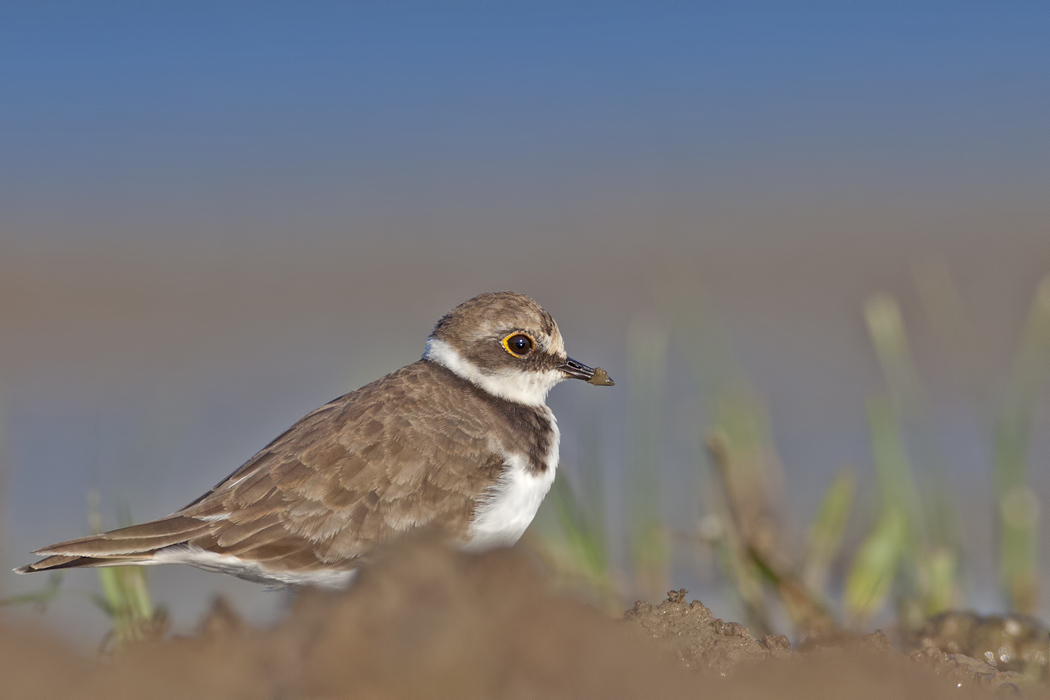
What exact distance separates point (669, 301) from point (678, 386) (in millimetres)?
5442

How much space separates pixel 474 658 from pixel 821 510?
126 inches

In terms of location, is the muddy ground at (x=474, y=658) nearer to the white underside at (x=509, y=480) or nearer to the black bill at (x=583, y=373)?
the white underside at (x=509, y=480)

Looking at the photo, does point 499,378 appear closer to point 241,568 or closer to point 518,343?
point 518,343

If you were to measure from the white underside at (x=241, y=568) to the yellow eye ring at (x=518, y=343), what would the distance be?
1.42 meters

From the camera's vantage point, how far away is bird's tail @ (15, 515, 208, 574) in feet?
13.7

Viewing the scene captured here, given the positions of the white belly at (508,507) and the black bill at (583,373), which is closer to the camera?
the white belly at (508,507)

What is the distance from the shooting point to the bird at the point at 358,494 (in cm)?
430

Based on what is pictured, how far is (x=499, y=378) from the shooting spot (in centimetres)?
522

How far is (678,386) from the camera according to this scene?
11359 millimetres

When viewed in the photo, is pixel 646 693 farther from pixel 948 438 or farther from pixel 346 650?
pixel 948 438

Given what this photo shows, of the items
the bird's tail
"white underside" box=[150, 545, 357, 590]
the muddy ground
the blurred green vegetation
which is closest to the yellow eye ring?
the blurred green vegetation

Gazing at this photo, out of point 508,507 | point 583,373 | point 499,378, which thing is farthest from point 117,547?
point 583,373

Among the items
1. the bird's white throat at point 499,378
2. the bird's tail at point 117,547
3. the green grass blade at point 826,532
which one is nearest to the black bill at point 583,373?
the bird's white throat at point 499,378

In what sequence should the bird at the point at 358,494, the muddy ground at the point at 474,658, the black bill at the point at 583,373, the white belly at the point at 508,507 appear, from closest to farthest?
the muddy ground at the point at 474,658, the bird at the point at 358,494, the white belly at the point at 508,507, the black bill at the point at 583,373
